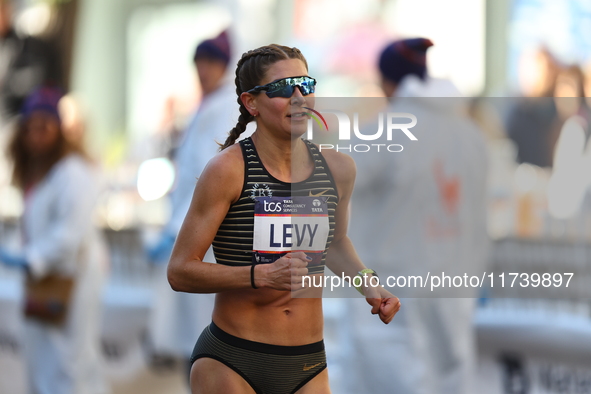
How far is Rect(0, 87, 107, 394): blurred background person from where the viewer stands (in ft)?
16.3

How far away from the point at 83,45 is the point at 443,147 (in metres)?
9.60

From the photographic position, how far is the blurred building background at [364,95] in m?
2.85

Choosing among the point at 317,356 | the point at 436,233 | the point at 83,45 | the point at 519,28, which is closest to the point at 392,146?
the point at 317,356

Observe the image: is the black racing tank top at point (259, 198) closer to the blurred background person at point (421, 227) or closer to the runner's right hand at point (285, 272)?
the runner's right hand at point (285, 272)

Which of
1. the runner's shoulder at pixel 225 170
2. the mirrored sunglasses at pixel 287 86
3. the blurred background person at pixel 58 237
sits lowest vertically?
the blurred background person at pixel 58 237

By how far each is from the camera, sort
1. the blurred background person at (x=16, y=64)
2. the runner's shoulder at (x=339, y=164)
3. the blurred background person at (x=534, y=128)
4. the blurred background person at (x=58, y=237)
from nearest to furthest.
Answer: the runner's shoulder at (x=339, y=164) → the blurred background person at (x=534, y=128) → the blurred background person at (x=58, y=237) → the blurred background person at (x=16, y=64)

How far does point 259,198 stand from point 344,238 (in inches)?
10.6

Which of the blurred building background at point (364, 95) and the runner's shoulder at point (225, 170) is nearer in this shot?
the runner's shoulder at point (225, 170)

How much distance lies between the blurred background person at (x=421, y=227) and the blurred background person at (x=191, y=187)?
1.12 m

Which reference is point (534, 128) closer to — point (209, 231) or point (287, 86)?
point (287, 86)

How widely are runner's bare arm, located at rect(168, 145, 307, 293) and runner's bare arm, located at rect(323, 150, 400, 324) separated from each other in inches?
9.1

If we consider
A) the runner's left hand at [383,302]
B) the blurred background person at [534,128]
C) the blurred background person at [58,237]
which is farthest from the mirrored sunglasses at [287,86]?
the blurred background person at [58,237]

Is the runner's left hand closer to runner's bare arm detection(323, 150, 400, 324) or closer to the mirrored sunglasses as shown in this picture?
runner's bare arm detection(323, 150, 400, 324)

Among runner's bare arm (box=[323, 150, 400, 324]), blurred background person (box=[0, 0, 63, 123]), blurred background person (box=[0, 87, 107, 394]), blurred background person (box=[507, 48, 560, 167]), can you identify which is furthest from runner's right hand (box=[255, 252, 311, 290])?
blurred background person (box=[0, 0, 63, 123])
